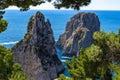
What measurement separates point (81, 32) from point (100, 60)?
335 feet

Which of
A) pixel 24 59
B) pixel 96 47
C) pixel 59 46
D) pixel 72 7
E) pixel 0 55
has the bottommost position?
pixel 59 46

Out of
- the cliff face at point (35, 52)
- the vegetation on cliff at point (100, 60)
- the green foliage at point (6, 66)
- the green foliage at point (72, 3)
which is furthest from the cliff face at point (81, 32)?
the green foliage at point (72, 3)

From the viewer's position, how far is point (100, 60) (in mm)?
20484

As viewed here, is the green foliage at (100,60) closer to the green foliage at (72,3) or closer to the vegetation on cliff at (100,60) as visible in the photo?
the vegetation on cliff at (100,60)

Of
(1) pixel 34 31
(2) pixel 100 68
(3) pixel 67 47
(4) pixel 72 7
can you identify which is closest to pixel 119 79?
(4) pixel 72 7

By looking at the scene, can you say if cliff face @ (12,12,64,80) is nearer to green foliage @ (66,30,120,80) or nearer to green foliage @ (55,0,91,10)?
green foliage @ (66,30,120,80)

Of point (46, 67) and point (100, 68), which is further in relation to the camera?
point (46, 67)

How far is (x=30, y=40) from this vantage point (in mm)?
76750

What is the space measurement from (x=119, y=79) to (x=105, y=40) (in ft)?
28.3

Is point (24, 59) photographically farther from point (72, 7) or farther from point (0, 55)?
point (72, 7)

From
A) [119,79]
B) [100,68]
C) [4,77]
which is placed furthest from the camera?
[4,77]

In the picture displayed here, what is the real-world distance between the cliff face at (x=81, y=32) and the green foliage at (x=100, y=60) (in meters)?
98.5

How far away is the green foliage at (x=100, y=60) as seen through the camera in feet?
66.2

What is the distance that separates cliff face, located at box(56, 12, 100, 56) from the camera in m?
121
